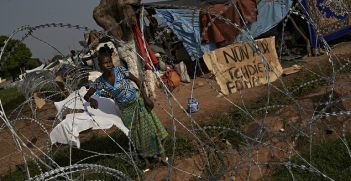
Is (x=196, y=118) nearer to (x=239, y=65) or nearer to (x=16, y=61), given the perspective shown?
(x=239, y=65)

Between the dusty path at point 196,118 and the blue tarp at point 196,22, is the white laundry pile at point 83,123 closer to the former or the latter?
the dusty path at point 196,118

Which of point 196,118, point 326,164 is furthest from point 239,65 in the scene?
point 196,118

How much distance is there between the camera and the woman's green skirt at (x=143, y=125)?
3133 mm

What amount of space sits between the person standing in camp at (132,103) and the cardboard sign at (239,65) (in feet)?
3.45

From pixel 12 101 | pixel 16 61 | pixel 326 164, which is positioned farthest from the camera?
pixel 16 61

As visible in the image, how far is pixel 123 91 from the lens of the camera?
2994mm

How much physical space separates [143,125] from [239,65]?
5.31ft

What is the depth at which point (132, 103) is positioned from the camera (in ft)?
10.2

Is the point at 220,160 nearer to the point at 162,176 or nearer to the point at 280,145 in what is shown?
the point at 162,176

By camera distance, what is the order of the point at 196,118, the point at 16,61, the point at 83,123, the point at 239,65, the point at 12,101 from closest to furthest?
the point at 239,65
the point at 83,123
the point at 196,118
the point at 12,101
the point at 16,61

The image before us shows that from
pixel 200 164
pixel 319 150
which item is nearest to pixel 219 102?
pixel 200 164

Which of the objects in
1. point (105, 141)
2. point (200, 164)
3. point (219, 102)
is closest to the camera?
point (200, 164)

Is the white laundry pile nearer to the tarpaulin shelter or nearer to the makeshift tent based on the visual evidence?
the tarpaulin shelter

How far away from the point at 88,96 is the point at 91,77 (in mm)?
4913
